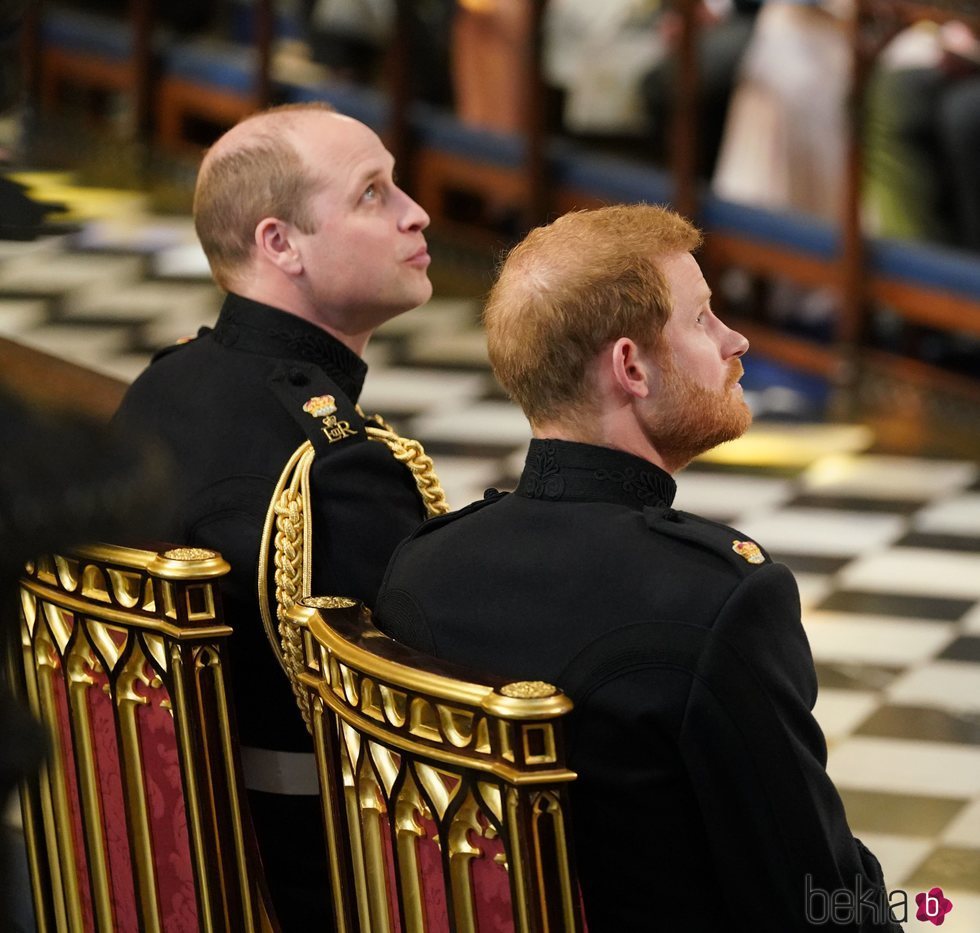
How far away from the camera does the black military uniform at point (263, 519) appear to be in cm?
228

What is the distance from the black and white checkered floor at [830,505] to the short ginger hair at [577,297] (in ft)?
1.52

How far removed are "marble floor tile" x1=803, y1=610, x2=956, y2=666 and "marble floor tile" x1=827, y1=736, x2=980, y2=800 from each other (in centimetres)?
46

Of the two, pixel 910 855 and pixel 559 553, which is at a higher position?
pixel 559 553

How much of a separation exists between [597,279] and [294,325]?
0.79 m

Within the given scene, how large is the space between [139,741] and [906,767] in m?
2.26

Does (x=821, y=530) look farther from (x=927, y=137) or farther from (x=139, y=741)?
(x=139, y=741)

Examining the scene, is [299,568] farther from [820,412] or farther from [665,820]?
[820,412]

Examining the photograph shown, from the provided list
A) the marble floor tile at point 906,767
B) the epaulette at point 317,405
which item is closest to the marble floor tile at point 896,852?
the marble floor tile at point 906,767

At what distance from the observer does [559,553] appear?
180 centimetres

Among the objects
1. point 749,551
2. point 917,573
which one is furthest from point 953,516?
point 749,551

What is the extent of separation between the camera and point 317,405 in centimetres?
241

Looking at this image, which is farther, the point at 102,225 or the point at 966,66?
the point at 102,225

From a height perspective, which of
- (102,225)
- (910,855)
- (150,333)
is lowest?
(910,855)

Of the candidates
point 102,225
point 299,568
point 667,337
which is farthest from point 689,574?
point 102,225
